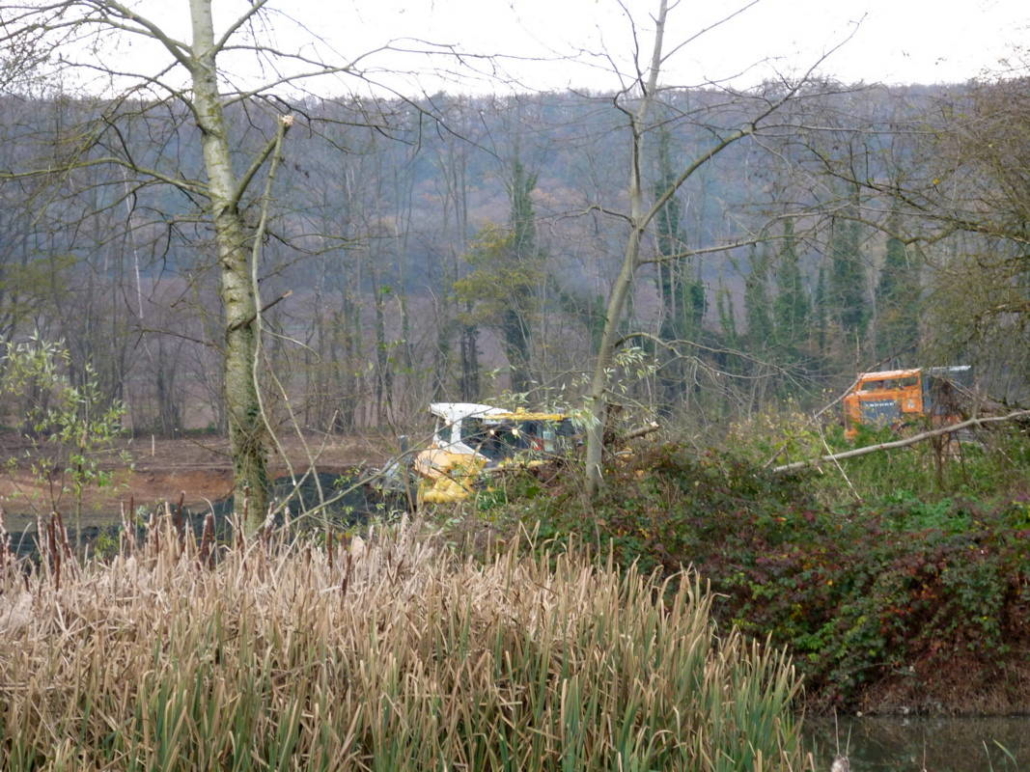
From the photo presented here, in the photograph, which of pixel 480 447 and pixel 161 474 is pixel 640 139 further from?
pixel 161 474

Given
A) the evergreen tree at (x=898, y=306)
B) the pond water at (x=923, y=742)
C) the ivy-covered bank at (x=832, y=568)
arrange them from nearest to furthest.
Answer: the pond water at (x=923, y=742) < the ivy-covered bank at (x=832, y=568) < the evergreen tree at (x=898, y=306)

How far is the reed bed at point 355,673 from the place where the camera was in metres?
3.10

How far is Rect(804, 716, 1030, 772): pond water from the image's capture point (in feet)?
23.5

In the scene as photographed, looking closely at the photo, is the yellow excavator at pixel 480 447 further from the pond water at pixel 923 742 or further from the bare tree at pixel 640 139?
the pond water at pixel 923 742

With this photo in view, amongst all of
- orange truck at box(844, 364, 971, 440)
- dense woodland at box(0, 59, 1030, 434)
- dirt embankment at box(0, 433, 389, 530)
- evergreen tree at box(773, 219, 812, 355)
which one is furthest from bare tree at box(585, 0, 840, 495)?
evergreen tree at box(773, 219, 812, 355)

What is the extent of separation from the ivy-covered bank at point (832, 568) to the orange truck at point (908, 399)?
144 cm

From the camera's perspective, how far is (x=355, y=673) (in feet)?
11.2

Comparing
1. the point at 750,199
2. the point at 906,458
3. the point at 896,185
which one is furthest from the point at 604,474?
the point at 906,458

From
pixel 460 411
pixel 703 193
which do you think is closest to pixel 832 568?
pixel 460 411

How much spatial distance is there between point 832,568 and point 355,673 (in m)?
6.47

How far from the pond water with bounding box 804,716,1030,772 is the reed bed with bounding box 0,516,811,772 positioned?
3.35 meters

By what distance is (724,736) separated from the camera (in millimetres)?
3590

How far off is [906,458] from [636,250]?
695 cm

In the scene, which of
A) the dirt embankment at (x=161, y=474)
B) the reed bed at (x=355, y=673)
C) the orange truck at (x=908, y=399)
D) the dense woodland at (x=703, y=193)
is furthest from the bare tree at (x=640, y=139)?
the dirt embankment at (x=161, y=474)
